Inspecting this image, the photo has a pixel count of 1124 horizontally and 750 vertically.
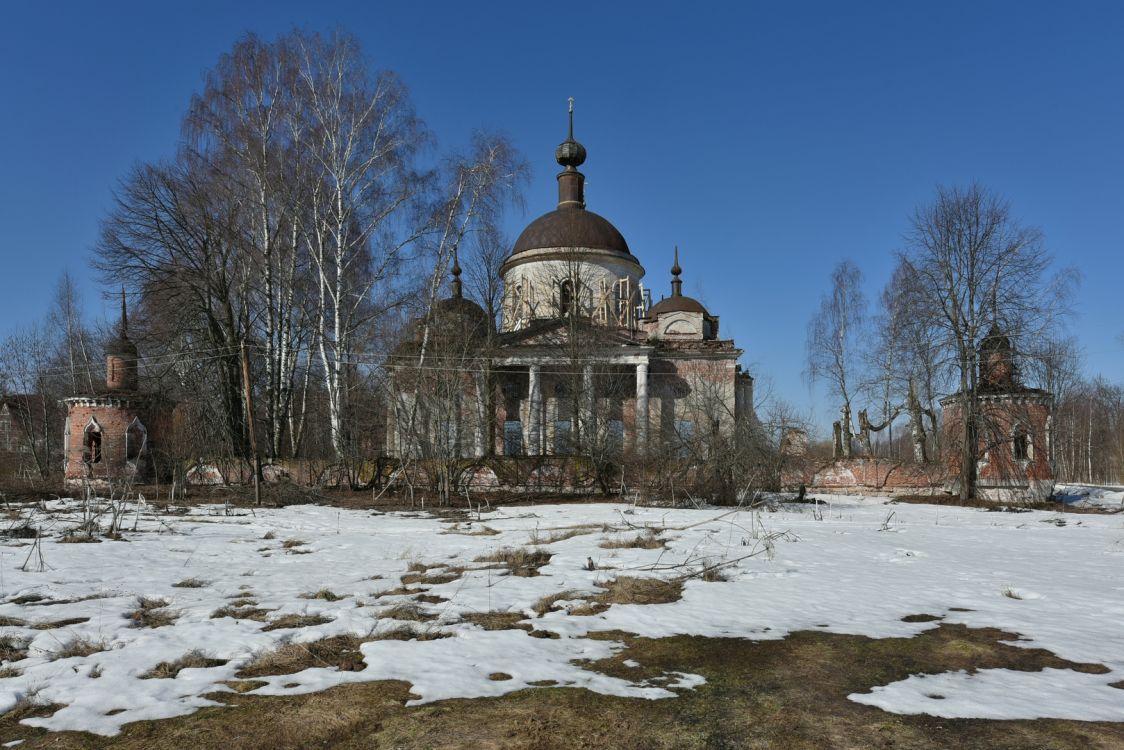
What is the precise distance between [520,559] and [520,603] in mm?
2048

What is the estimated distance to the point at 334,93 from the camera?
1962 centimetres

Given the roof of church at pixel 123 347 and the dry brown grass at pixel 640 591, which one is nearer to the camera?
the dry brown grass at pixel 640 591

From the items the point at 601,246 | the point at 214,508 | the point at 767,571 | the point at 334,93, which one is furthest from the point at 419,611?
the point at 601,246

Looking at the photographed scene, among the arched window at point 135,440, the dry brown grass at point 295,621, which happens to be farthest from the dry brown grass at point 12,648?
the arched window at point 135,440

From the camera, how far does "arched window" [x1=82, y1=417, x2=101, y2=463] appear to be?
66.0 feet

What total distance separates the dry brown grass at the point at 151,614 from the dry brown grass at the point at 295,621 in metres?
0.74

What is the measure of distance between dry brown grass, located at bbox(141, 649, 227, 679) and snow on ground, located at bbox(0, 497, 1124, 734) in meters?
0.07

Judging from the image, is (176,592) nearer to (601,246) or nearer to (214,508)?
(214,508)

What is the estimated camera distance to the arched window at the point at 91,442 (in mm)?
20109

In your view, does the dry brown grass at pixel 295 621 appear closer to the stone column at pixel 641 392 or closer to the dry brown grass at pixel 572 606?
the dry brown grass at pixel 572 606

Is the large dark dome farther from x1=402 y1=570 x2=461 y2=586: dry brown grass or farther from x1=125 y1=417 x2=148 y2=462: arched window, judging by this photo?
x1=402 y1=570 x2=461 y2=586: dry brown grass

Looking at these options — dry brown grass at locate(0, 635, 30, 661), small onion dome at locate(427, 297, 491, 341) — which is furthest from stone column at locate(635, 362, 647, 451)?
dry brown grass at locate(0, 635, 30, 661)

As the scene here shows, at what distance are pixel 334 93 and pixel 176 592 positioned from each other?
17.3 metres

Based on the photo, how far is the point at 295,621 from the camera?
16.0ft
